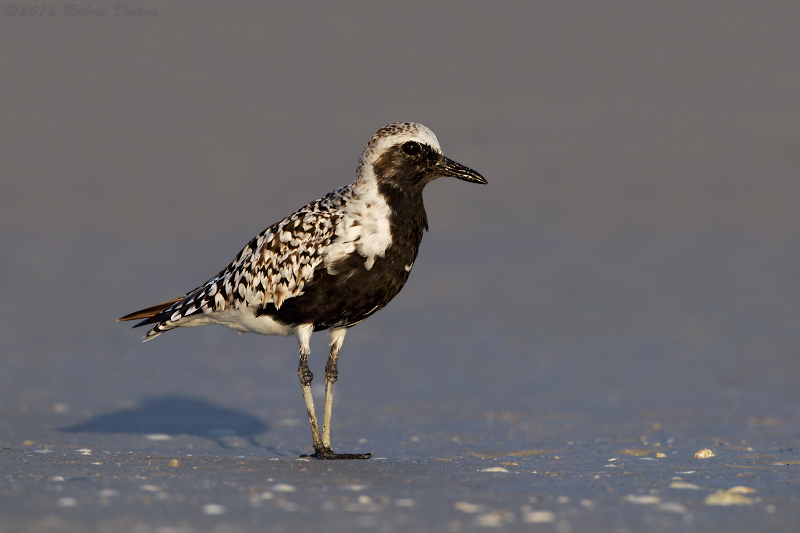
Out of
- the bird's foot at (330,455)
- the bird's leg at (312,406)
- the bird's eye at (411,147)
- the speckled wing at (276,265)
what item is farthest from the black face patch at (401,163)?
the bird's foot at (330,455)

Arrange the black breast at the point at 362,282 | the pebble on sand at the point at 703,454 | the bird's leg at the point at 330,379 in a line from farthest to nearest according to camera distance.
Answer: the pebble on sand at the point at 703,454 < the bird's leg at the point at 330,379 < the black breast at the point at 362,282

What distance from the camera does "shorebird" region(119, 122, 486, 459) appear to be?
9.41m

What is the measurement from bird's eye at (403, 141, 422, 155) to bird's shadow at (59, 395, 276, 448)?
4.12 meters

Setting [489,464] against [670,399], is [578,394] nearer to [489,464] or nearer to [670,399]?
[670,399]

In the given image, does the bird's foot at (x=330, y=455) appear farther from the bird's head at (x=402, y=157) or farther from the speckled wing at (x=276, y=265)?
the bird's head at (x=402, y=157)

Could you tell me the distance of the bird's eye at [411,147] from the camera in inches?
381

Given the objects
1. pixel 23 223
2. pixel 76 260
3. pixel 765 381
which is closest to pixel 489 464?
pixel 765 381

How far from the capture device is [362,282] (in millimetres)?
9391

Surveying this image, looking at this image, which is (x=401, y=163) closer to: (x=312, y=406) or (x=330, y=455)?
(x=312, y=406)

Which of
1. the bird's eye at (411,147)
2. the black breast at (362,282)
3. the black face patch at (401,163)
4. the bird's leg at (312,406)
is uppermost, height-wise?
the bird's eye at (411,147)

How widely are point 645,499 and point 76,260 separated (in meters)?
16.7

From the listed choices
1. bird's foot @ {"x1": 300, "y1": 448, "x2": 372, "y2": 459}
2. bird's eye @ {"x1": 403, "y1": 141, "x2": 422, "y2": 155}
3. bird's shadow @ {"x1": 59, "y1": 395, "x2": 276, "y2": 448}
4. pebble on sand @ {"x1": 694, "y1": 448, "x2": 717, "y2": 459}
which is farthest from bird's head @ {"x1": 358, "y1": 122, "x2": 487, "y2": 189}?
bird's shadow @ {"x1": 59, "y1": 395, "x2": 276, "y2": 448}

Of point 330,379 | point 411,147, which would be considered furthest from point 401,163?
point 330,379

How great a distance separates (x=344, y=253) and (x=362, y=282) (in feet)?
1.02
